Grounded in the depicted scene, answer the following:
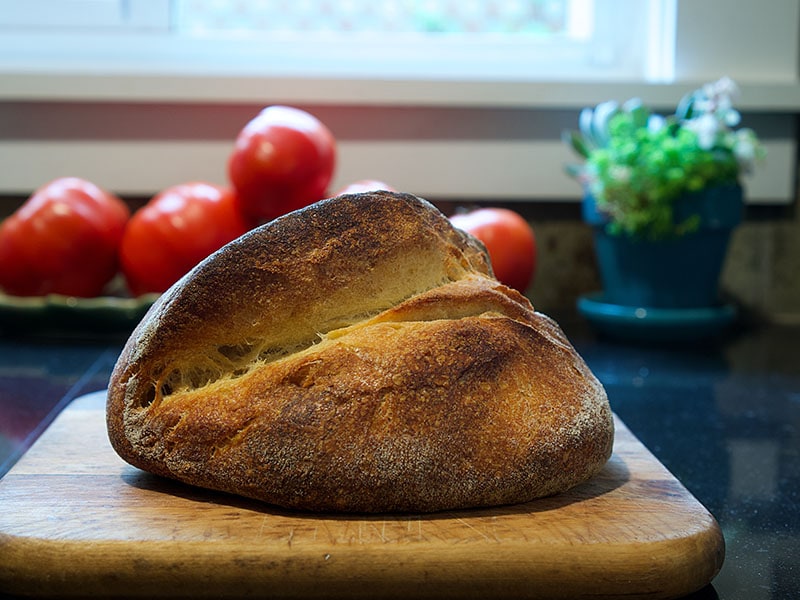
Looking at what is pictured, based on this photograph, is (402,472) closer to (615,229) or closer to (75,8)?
(615,229)

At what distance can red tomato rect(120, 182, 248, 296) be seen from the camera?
1.63m

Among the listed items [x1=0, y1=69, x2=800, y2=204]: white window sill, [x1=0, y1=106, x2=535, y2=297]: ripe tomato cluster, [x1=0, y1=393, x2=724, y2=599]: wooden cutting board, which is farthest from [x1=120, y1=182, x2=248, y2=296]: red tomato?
[x1=0, y1=393, x2=724, y2=599]: wooden cutting board

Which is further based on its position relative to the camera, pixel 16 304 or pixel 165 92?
pixel 165 92

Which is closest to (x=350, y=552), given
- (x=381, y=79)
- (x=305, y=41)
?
(x=381, y=79)

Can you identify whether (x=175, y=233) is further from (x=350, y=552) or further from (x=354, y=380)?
(x=350, y=552)

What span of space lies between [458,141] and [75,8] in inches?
33.7

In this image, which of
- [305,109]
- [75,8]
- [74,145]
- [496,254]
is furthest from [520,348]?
[75,8]

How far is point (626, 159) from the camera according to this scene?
1592mm

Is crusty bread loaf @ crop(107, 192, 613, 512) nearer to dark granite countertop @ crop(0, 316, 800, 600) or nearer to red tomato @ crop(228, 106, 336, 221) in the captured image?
dark granite countertop @ crop(0, 316, 800, 600)

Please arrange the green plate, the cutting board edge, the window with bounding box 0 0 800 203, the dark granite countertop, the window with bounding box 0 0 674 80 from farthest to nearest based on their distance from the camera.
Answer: the window with bounding box 0 0 674 80 < the window with bounding box 0 0 800 203 < the green plate < the dark granite countertop < the cutting board edge

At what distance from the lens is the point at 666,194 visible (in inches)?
62.5

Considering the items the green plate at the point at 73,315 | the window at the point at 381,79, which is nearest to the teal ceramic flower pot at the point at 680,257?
the window at the point at 381,79

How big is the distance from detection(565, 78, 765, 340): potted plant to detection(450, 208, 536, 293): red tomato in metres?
0.13

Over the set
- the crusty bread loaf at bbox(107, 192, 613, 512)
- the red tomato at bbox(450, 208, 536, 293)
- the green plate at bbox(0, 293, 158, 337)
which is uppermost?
the crusty bread loaf at bbox(107, 192, 613, 512)
